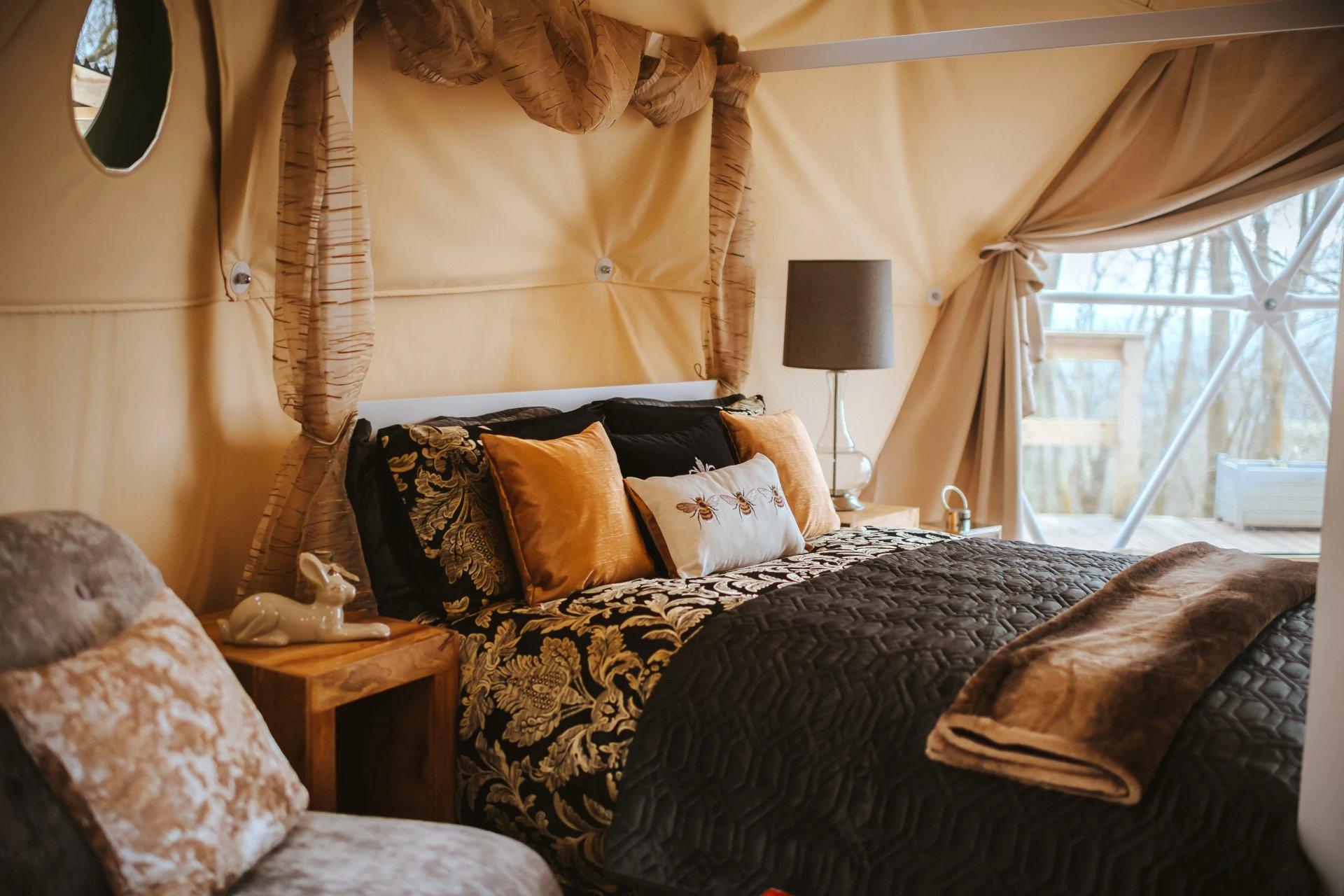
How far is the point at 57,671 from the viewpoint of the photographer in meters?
1.37

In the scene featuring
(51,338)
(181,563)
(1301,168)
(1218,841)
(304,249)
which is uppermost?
(1301,168)

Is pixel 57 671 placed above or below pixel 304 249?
below

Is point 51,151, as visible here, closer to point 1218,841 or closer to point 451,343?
point 451,343

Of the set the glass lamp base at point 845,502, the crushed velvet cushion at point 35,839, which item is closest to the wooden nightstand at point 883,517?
the glass lamp base at point 845,502

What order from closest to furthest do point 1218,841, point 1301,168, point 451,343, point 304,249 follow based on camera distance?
point 1218,841
point 304,249
point 451,343
point 1301,168

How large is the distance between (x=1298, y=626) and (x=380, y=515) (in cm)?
175

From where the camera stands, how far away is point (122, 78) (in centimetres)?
209

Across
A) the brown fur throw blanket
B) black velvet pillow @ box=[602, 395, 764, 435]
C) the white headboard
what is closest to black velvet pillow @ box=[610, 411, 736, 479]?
black velvet pillow @ box=[602, 395, 764, 435]

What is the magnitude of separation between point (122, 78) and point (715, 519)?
1.44 m

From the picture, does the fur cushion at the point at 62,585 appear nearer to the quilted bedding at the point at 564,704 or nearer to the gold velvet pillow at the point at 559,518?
the quilted bedding at the point at 564,704

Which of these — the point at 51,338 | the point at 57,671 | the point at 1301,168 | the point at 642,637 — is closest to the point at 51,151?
the point at 51,338

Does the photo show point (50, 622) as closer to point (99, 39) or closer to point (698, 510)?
point (99, 39)

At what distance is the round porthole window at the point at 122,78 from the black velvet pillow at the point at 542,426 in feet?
2.83

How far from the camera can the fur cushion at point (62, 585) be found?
1381mm
